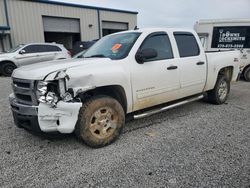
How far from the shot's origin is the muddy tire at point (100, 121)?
329cm

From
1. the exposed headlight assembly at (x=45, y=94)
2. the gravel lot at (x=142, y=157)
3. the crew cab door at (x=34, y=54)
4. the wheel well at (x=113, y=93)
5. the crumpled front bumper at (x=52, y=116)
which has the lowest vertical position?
the gravel lot at (x=142, y=157)

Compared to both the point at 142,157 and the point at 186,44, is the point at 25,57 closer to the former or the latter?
the point at 186,44

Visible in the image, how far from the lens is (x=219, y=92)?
589 centimetres

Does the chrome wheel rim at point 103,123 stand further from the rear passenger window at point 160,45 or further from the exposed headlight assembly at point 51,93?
the rear passenger window at point 160,45

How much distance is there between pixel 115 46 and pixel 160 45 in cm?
92

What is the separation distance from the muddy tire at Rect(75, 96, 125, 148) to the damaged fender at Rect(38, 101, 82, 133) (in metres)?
0.16

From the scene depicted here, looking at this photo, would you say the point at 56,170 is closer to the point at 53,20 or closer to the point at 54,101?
the point at 54,101

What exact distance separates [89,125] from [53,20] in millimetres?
17659

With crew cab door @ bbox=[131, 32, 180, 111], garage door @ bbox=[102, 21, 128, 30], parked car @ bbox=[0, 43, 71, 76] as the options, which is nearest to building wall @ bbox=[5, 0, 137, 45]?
garage door @ bbox=[102, 21, 128, 30]

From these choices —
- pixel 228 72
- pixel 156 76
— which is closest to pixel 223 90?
pixel 228 72

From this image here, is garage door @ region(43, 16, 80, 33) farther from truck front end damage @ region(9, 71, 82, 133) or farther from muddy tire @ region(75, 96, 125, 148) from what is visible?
muddy tire @ region(75, 96, 125, 148)

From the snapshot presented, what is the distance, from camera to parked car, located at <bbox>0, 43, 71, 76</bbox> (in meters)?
11.8

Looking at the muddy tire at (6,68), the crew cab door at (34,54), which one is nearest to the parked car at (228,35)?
the crew cab door at (34,54)

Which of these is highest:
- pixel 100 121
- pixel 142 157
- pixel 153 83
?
pixel 153 83
